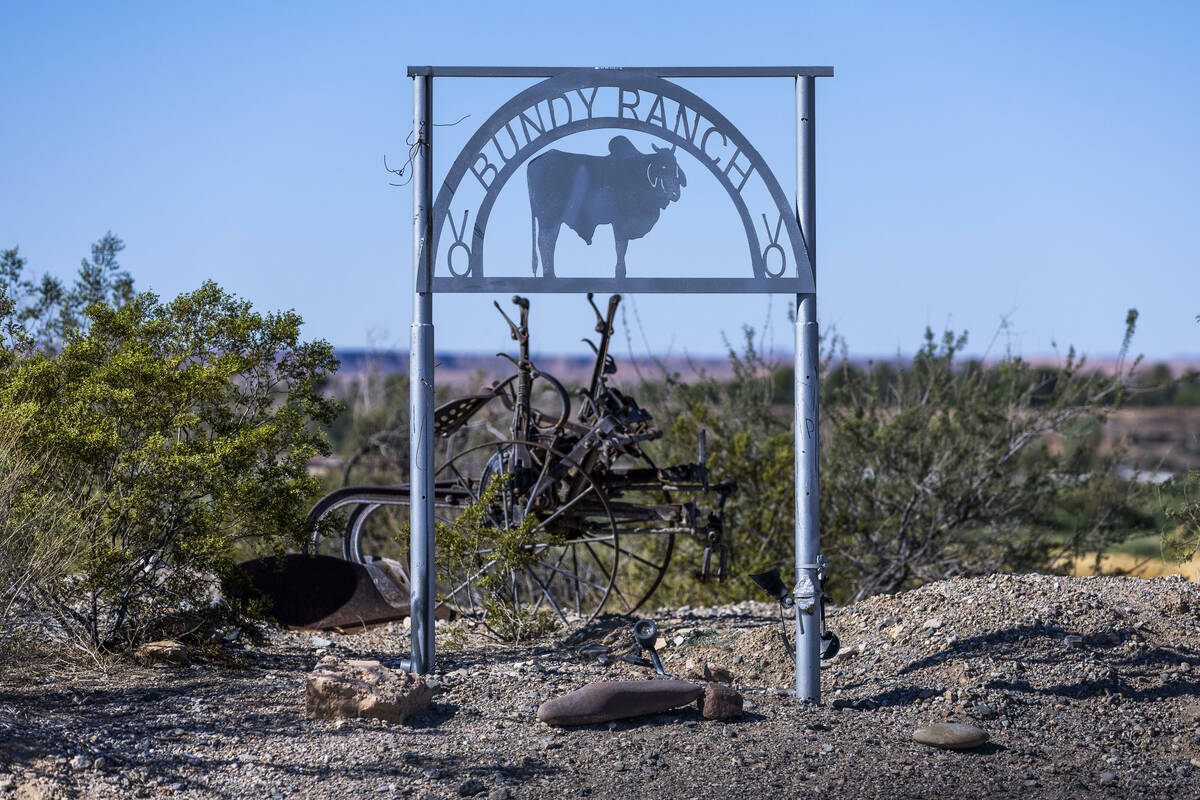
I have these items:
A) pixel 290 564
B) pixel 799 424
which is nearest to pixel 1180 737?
pixel 799 424

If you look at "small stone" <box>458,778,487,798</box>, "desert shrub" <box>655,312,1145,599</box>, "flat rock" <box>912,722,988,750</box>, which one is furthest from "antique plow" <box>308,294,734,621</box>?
"desert shrub" <box>655,312,1145,599</box>

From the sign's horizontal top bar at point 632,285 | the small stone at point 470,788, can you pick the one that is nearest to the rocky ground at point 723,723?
the small stone at point 470,788

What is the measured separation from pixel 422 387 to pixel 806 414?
6.36ft

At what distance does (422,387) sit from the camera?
20.0 ft

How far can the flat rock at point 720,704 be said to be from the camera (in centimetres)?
542

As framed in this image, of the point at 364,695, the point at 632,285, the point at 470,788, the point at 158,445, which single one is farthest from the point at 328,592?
the point at 470,788

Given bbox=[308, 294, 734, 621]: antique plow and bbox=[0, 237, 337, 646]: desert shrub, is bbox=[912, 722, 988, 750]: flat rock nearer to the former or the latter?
bbox=[308, 294, 734, 621]: antique plow

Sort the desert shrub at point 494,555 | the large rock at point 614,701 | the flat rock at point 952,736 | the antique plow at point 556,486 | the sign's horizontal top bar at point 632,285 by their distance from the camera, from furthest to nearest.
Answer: the antique plow at point 556,486
the desert shrub at point 494,555
the sign's horizontal top bar at point 632,285
the large rock at point 614,701
the flat rock at point 952,736

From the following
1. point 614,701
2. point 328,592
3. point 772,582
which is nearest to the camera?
point 614,701

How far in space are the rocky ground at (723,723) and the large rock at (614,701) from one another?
6 cm

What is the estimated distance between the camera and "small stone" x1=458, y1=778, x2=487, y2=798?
15.1 ft

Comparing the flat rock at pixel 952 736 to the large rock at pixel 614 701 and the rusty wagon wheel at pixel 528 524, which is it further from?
the rusty wagon wheel at pixel 528 524

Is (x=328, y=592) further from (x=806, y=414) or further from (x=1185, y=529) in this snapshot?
(x=1185, y=529)

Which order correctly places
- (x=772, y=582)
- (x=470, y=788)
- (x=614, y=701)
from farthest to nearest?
(x=772, y=582)
(x=614, y=701)
(x=470, y=788)
